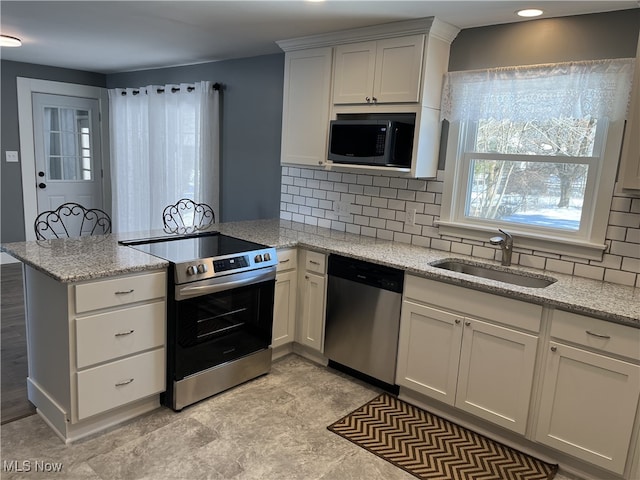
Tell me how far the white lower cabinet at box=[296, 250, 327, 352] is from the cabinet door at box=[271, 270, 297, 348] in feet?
0.16

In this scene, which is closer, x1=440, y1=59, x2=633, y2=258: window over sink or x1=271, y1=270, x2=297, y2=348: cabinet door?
x1=440, y1=59, x2=633, y2=258: window over sink

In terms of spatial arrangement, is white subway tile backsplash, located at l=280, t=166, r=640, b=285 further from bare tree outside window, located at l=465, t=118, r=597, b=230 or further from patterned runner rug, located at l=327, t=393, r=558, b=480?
patterned runner rug, located at l=327, t=393, r=558, b=480

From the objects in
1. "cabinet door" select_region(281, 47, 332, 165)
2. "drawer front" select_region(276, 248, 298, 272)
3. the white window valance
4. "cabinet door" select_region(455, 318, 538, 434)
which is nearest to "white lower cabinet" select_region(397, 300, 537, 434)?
"cabinet door" select_region(455, 318, 538, 434)

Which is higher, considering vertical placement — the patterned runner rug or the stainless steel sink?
the stainless steel sink

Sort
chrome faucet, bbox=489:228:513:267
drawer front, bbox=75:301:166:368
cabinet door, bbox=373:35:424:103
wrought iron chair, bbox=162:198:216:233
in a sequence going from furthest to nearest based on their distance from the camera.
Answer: wrought iron chair, bbox=162:198:216:233 → cabinet door, bbox=373:35:424:103 → chrome faucet, bbox=489:228:513:267 → drawer front, bbox=75:301:166:368

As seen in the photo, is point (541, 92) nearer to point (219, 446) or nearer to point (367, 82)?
point (367, 82)

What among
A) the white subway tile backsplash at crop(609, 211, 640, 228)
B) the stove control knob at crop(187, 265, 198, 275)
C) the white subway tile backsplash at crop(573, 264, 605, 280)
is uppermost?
the white subway tile backsplash at crop(609, 211, 640, 228)

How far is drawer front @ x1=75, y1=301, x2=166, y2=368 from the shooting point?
7.32 feet

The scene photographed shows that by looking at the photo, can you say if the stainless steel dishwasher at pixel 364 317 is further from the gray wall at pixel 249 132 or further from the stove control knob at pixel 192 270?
the gray wall at pixel 249 132

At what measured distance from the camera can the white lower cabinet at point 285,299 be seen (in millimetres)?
3158

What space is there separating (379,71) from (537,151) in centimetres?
108

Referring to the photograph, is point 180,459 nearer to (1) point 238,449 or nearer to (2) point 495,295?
(1) point 238,449

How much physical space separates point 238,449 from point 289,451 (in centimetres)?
25

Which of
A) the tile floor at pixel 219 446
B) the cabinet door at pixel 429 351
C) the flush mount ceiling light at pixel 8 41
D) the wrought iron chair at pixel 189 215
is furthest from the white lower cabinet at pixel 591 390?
the flush mount ceiling light at pixel 8 41
